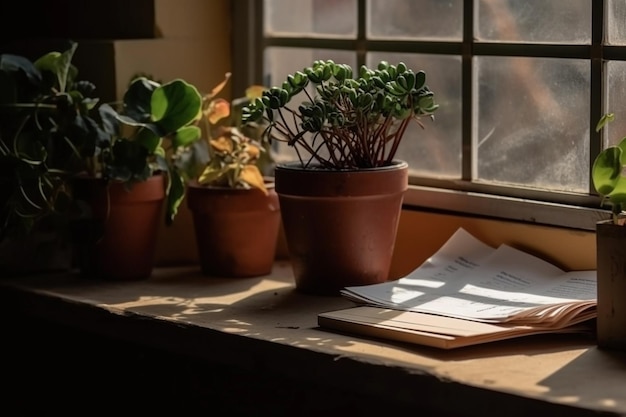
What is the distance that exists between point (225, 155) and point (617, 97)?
63 centimetres

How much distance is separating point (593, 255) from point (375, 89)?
380 mm

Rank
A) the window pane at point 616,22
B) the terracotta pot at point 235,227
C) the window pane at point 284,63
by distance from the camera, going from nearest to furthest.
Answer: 1. the window pane at point 616,22
2. the terracotta pot at point 235,227
3. the window pane at point 284,63

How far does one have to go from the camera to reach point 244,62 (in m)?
2.07

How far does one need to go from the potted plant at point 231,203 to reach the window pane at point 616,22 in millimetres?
588

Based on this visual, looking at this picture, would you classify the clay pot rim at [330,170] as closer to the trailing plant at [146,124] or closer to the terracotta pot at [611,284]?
the trailing plant at [146,124]

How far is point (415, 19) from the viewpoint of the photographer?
1834 millimetres

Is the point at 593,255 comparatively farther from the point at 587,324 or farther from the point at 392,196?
the point at 392,196

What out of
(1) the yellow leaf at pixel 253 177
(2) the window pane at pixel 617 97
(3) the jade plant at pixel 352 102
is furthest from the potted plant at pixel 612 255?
(1) the yellow leaf at pixel 253 177

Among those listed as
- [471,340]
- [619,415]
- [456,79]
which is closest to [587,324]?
[471,340]

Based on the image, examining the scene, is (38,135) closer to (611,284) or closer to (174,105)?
(174,105)

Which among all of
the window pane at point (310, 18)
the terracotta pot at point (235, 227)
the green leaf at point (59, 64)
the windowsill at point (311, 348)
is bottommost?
the windowsill at point (311, 348)

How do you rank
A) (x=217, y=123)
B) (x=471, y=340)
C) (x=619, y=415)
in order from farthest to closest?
1. (x=217, y=123)
2. (x=471, y=340)
3. (x=619, y=415)

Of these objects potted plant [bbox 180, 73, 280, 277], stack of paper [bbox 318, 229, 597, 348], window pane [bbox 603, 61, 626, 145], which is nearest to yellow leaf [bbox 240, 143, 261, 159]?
A: potted plant [bbox 180, 73, 280, 277]

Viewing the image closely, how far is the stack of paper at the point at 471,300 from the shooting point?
1.42m
